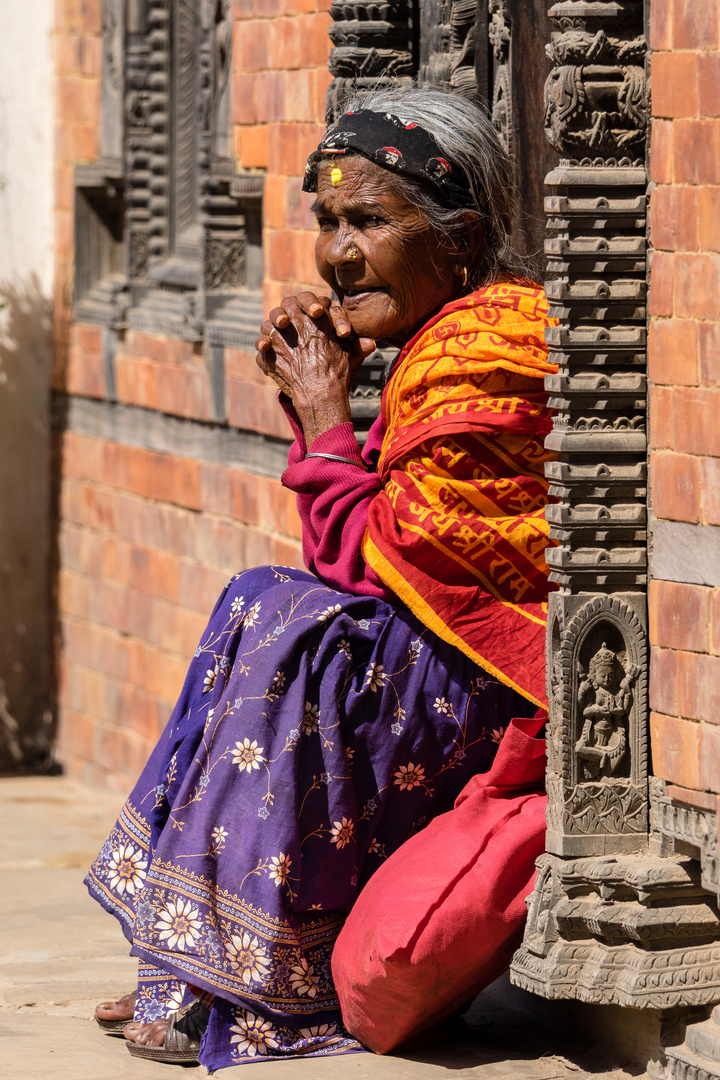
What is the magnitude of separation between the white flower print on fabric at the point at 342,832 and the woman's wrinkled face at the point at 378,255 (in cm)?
104

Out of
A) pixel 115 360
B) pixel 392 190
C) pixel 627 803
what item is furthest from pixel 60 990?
pixel 115 360

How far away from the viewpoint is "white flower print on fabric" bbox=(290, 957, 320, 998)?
10.8ft

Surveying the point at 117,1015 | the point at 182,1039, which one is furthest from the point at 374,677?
the point at 117,1015

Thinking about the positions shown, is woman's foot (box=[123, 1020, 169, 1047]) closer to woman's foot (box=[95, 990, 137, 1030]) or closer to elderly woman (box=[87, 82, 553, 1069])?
elderly woman (box=[87, 82, 553, 1069])

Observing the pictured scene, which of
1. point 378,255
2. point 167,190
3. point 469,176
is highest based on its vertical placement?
point 167,190

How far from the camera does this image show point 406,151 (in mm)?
3578

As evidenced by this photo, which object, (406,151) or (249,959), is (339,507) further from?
(249,959)

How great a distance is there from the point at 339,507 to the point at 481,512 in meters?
0.29

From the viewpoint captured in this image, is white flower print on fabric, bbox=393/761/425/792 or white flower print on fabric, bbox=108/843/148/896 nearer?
white flower print on fabric, bbox=393/761/425/792

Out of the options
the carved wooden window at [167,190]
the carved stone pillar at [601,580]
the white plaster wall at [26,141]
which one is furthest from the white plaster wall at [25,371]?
the carved stone pillar at [601,580]

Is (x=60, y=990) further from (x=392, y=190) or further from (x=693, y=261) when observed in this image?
(x=693, y=261)

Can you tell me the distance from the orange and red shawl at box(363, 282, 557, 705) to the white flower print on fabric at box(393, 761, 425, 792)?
0.26 m

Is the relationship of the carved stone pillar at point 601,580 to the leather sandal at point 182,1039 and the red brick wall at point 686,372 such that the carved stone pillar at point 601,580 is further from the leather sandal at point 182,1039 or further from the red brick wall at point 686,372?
the leather sandal at point 182,1039

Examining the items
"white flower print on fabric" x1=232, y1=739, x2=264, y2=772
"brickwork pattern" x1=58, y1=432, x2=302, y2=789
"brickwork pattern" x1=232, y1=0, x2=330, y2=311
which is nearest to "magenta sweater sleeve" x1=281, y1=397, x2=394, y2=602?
"white flower print on fabric" x1=232, y1=739, x2=264, y2=772
